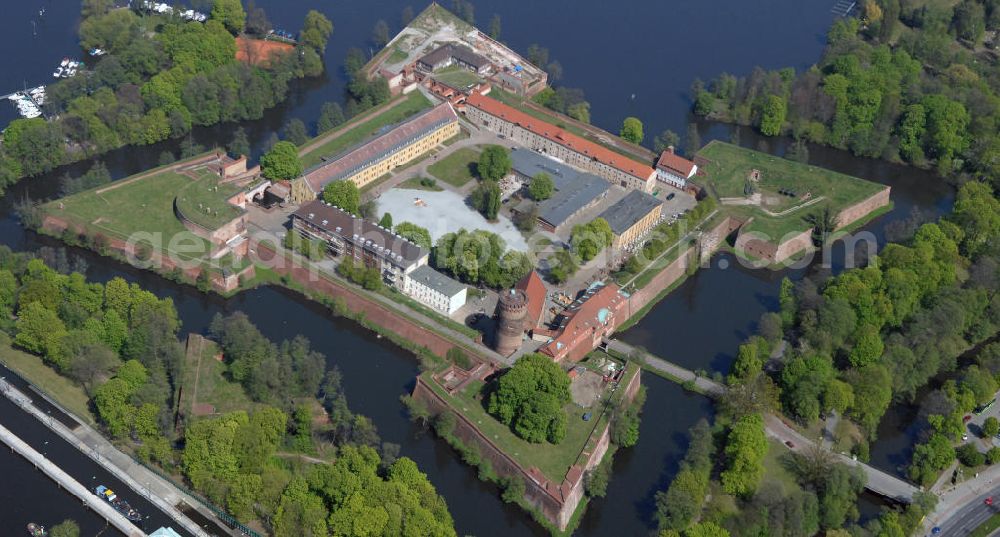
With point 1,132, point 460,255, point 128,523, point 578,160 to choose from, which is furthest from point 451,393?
point 1,132

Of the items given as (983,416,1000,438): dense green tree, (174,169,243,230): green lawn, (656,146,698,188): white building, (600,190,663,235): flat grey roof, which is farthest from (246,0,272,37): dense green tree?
(983,416,1000,438): dense green tree

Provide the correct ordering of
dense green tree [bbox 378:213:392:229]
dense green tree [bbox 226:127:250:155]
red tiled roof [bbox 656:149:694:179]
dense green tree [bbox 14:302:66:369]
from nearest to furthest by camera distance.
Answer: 1. dense green tree [bbox 14:302:66:369]
2. dense green tree [bbox 378:213:392:229]
3. dense green tree [bbox 226:127:250:155]
4. red tiled roof [bbox 656:149:694:179]

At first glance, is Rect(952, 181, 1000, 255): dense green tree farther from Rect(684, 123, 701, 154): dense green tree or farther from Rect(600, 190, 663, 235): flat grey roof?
Rect(600, 190, 663, 235): flat grey roof

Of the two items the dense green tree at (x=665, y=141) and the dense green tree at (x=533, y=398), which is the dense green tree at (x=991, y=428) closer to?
the dense green tree at (x=533, y=398)

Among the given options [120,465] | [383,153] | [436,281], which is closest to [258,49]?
[383,153]

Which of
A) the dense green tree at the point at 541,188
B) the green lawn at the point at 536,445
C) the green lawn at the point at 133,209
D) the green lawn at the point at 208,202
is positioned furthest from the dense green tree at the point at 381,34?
the green lawn at the point at 536,445

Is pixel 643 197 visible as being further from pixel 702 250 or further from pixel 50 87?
pixel 50 87
